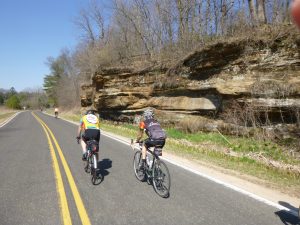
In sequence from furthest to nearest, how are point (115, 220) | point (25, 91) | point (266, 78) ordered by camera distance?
point (25, 91) < point (266, 78) < point (115, 220)

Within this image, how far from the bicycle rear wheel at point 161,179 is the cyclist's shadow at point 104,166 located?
2126 mm

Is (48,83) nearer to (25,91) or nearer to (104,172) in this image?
(25,91)

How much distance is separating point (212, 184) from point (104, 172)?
10.9 ft

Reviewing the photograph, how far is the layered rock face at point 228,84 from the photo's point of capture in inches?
550

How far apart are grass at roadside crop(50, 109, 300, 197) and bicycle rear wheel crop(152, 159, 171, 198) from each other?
2464 mm

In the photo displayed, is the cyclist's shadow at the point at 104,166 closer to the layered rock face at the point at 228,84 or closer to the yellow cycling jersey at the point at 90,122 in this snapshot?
the yellow cycling jersey at the point at 90,122

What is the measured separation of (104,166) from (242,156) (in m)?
5.32

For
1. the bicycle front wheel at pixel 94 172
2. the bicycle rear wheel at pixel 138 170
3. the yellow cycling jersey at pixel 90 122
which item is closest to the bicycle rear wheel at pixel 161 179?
the bicycle rear wheel at pixel 138 170

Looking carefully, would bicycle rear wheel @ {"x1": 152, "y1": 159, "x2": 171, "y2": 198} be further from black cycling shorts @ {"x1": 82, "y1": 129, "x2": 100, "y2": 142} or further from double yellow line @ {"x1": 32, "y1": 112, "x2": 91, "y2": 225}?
black cycling shorts @ {"x1": 82, "y1": 129, "x2": 100, "y2": 142}

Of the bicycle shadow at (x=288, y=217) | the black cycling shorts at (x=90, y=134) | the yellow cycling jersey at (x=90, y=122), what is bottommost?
the bicycle shadow at (x=288, y=217)

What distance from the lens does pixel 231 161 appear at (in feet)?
34.8

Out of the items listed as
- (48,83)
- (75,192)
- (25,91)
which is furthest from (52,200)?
(25,91)

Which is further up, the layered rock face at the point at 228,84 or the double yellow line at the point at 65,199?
the layered rock face at the point at 228,84

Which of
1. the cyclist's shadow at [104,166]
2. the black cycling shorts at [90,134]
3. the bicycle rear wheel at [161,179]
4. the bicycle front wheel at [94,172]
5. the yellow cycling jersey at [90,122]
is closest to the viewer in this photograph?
the bicycle rear wheel at [161,179]
